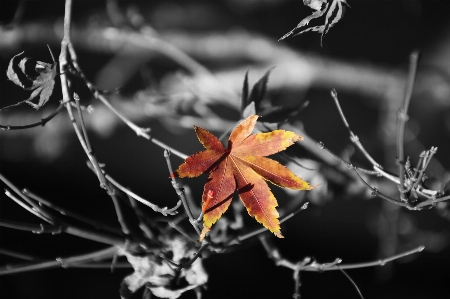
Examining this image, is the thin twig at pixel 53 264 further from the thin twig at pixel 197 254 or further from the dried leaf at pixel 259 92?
the dried leaf at pixel 259 92

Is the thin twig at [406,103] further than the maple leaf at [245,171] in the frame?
No

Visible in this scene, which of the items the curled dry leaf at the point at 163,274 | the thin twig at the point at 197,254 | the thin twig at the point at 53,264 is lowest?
the curled dry leaf at the point at 163,274

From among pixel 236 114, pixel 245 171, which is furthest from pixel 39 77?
pixel 236 114

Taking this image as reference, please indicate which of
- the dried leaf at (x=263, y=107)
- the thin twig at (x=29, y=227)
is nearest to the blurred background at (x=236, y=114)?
the dried leaf at (x=263, y=107)

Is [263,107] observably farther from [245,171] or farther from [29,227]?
[29,227]

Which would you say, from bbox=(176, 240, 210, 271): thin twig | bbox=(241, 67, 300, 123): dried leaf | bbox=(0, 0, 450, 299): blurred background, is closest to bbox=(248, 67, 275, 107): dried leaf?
bbox=(241, 67, 300, 123): dried leaf

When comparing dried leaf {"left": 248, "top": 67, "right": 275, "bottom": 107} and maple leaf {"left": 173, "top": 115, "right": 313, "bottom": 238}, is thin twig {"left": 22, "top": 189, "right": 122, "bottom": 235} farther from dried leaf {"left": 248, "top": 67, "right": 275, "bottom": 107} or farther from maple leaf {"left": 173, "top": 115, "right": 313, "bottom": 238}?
dried leaf {"left": 248, "top": 67, "right": 275, "bottom": 107}

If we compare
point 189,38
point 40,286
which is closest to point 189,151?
point 189,38

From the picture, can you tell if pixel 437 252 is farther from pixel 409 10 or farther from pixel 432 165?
pixel 409 10
